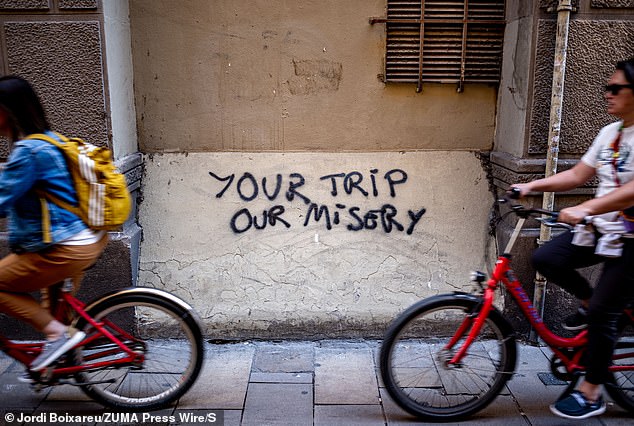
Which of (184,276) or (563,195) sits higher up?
(563,195)

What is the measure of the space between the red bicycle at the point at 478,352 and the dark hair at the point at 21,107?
2044mm

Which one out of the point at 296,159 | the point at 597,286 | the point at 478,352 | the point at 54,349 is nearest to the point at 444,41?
the point at 296,159

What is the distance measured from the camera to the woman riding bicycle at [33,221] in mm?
2826

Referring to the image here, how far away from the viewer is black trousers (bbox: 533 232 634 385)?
2.96 metres

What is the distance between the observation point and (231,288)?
4.46 metres

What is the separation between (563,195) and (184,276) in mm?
2788

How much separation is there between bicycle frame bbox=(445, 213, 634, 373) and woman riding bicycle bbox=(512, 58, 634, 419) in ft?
0.37

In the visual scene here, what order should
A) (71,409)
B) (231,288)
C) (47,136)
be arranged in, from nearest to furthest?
(47,136), (71,409), (231,288)

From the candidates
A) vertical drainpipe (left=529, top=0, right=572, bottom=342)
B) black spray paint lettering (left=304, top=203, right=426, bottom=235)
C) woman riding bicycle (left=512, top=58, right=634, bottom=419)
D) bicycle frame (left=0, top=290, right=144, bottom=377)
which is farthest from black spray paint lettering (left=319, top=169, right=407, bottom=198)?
bicycle frame (left=0, top=290, right=144, bottom=377)

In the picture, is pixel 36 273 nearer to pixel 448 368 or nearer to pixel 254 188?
pixel 254 188

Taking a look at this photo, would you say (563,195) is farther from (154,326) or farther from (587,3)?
(154,326)

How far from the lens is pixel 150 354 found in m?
3.79

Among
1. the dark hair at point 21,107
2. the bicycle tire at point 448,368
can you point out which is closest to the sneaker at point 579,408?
the bicycle tire at point 448,368

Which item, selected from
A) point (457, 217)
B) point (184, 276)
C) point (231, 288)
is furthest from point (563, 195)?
point (184, 276)
